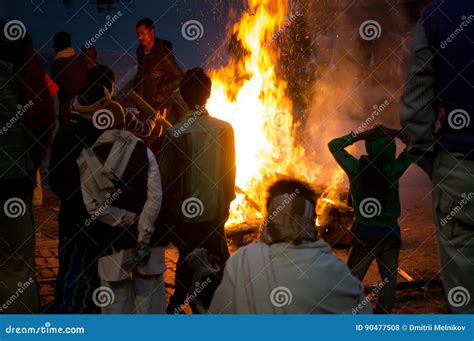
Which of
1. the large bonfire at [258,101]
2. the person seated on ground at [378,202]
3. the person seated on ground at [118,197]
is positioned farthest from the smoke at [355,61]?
the person seated on ground at [118,197]

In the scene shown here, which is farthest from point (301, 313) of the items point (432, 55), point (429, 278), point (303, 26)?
point (303, 26)

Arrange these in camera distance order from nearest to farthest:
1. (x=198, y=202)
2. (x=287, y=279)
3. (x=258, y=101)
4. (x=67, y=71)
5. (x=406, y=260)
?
(x=287, y=279) < (x=198, y=202) < (x=406, y=260) < (x=67, y=71) < (x=258, y=101)

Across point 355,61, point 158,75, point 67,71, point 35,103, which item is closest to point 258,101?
point 158,75

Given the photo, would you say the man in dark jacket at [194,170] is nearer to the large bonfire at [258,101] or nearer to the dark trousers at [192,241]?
the dark trousers at [192,241]

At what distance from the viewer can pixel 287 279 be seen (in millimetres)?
3301

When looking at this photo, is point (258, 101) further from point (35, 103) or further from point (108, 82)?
point (35, 103)

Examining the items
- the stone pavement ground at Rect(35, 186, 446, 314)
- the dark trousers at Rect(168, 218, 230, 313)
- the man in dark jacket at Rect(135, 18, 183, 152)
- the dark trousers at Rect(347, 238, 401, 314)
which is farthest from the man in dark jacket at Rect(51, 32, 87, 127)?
the dark trousers at Rect(347, 238, 401, 314)

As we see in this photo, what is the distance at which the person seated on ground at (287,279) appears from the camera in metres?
3.29

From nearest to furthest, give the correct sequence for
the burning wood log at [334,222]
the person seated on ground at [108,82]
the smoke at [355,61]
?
the person seated on ground at [108,82] → the burning wood log at [334,222] → the smoke at [355,61]

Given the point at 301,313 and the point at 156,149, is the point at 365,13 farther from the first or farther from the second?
the point at 301,313

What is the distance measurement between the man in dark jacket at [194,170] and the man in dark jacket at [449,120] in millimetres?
2057

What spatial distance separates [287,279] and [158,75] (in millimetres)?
6384

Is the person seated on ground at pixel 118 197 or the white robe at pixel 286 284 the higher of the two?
the white robe at pixel 286 284

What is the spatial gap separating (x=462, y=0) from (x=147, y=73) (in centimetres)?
606
